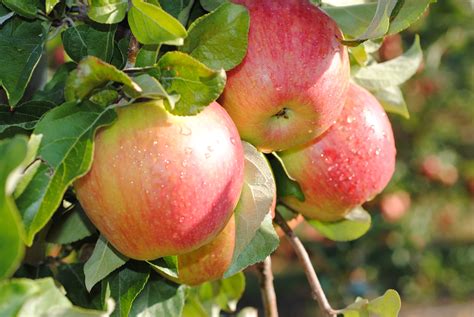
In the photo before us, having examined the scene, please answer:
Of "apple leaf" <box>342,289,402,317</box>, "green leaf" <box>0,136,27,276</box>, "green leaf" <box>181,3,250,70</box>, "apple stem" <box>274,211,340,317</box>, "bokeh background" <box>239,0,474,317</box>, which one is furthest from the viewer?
"bokeh background" <box>239,0,474,317</box>

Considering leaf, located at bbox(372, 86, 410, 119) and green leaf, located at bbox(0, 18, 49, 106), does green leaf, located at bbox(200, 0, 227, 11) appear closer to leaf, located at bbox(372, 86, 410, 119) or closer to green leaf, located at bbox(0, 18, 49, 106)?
green leaf, located at bbox(0, 18, 49, 106)

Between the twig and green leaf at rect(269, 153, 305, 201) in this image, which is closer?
green leaf at rect(269, 153, 305, 201)

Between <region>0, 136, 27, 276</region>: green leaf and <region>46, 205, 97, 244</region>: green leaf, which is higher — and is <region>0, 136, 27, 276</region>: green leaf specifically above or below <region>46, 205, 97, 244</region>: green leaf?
above

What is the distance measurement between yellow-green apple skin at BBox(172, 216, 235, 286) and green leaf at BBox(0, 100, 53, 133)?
9.3 inches

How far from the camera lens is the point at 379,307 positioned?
3.03 ft

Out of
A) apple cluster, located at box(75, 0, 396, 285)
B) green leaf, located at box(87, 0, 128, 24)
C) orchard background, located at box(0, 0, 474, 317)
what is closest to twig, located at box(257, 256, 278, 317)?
orchard background, located at box(0, 0, 474, 317)

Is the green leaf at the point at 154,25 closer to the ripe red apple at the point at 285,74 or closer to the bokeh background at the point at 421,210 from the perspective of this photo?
the ripe red apple at the point at 285,74

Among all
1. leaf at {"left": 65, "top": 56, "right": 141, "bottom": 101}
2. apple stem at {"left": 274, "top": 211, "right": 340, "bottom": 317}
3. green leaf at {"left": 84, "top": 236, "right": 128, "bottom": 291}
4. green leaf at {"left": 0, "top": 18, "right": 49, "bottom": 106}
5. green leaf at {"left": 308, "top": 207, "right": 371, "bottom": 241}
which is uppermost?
leaf at {"left": 65, "top": 56, "right": 141, "bottom": 101}

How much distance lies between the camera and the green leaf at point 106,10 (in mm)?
788

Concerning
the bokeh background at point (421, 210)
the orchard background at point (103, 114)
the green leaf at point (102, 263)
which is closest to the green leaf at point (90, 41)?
the orchard background at point (103, 114)

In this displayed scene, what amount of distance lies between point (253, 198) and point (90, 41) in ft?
0.81

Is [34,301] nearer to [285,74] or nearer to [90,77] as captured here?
[90,77]

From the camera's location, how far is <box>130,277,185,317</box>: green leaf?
0.96 meters

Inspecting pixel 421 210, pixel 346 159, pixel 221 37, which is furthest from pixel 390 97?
pixel 421 210
